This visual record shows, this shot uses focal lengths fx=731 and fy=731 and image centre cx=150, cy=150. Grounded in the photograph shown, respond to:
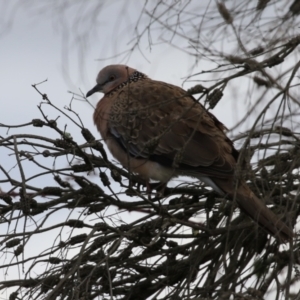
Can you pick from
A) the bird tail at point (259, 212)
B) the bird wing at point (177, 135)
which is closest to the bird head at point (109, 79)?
the bird wing at point (177, 135)

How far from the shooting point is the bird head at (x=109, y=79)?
644 centimetres

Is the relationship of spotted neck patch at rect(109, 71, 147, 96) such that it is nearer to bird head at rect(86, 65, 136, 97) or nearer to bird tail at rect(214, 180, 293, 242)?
bird head at rect(86, 65, 136, 97)

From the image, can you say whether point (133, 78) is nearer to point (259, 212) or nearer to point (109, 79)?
point (109, 79)

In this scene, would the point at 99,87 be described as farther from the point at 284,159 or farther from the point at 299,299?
the point at 299,299

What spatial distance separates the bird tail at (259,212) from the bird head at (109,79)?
203cm

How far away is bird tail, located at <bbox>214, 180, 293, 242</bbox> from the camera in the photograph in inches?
150

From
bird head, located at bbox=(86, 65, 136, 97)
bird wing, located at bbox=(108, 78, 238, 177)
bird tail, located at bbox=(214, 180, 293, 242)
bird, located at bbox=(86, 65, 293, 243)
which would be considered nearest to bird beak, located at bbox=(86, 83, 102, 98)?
bird head, located at bbox=(86, 65, 136, 97)

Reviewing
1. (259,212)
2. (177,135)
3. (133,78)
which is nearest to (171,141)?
(177,135)

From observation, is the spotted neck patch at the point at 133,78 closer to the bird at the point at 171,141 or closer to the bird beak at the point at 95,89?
the bird beak at the point at 95,89

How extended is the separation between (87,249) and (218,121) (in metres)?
1.81

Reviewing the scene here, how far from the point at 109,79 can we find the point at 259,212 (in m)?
2.99

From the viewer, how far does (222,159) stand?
4922 mm

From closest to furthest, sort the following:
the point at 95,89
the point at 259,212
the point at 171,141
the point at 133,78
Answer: the point at 259,212 < the point at 171,141 < the point at 133,78 < the point at 95,89

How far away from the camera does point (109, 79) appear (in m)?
6.46
